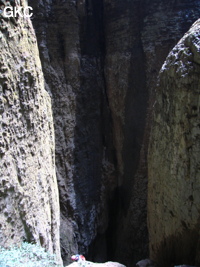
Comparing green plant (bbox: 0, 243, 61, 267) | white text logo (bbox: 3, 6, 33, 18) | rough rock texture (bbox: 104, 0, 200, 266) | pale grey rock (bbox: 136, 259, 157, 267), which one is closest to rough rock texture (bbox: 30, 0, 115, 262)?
rough rock texture (bbox: 104, 0, 200, 266)

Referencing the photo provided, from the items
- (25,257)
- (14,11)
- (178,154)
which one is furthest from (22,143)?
(178,154)

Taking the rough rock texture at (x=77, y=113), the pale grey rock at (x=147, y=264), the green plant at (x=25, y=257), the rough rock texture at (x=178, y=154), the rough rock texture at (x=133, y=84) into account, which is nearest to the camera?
the green plant at (x=25, y=257)

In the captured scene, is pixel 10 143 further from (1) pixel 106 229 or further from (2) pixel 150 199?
(1) pixel 106 229

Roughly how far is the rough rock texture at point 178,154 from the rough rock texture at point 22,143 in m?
1.35

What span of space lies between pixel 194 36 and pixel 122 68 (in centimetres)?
415

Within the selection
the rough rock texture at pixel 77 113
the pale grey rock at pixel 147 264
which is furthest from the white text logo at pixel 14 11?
the rough rock texture at pixel 77 113

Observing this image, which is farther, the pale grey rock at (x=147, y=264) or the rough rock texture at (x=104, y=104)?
the rough rock texture at (x=104, y=104)

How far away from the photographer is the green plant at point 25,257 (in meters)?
2.01

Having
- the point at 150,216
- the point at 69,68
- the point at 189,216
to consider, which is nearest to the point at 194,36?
the point at 189,216

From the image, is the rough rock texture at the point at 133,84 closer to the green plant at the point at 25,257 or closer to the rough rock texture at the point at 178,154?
the rough rock texture at the point at 178,154

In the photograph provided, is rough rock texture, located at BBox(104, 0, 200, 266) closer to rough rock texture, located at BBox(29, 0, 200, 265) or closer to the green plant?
rough rock texture, located at BBox(29, 0, 200, 265)

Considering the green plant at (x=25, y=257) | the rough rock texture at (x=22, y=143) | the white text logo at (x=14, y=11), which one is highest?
the white text logo at (x=14, y=11)

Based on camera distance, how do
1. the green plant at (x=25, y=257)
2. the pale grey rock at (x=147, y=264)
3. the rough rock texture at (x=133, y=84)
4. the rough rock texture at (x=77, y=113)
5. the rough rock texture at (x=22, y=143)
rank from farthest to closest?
1. the rough rock texture at (x=133, y=84)
2. the rough rock texture at (x=77, y=113)
3. the pale grey rock at (x=147, y=264)
4. the rough rock texture at (x=22, y=143)
5. the green plant at (x=25, y=257)

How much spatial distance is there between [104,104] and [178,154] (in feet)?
14.2
